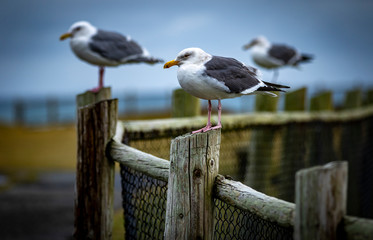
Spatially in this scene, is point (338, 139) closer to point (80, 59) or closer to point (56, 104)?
point (80, 59)

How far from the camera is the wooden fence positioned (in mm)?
1336

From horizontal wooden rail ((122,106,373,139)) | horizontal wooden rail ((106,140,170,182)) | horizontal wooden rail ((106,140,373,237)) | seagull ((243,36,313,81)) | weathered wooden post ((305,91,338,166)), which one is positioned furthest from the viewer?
seagull ((243,36,313,81))

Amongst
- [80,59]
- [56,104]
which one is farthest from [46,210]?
[56,104]

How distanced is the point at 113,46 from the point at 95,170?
1.85m

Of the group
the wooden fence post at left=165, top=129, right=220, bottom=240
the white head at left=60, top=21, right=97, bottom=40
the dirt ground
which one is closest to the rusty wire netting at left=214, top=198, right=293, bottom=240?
the wooden fence post at left=165, top=129, right=220, bottom=240

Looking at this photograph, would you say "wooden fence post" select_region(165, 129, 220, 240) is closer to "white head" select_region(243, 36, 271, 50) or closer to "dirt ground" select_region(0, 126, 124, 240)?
"dirt ground" select_region(0, 126, 124, 240)

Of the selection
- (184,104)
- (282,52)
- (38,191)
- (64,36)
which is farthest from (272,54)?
(38,191)

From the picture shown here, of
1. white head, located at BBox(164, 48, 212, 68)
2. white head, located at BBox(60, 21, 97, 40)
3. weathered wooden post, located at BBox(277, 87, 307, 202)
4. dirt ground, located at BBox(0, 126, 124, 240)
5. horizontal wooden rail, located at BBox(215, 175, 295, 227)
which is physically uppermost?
white head, located at BBox(60, 21, 97, 40)

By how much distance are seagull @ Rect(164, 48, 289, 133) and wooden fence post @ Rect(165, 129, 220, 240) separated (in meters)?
0.18

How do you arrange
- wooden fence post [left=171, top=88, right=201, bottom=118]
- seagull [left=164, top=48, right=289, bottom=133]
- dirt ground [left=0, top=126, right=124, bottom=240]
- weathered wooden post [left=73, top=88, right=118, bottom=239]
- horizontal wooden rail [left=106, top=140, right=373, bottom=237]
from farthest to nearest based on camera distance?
dirt ground [left=0, top=126, right=124, bottom=240] → wooden fence post [left=171, top=88, right=201, bottom=118] → weathered wooden post [left=73, top=88, right=118, bottom=239] → seagull [left=164, top=48, right=289, bottom=133] → horizontal wooden rail [left=106, top=140, right=373, bottom=237]

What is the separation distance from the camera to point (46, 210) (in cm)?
549

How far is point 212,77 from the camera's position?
2082 millimetres

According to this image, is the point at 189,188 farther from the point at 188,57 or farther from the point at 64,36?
the point at 64,36

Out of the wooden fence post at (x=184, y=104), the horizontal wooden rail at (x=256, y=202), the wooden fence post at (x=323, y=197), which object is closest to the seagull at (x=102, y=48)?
the wooden fence post at (x=184, y=104)
